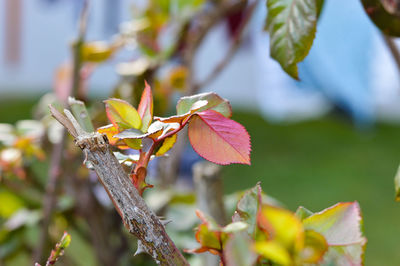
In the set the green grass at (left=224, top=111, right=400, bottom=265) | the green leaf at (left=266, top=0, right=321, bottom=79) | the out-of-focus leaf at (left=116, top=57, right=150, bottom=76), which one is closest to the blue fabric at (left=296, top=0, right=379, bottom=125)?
the green grass at (left=224, top=111, right=400, bottom=265)

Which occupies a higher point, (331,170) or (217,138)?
(217,138)

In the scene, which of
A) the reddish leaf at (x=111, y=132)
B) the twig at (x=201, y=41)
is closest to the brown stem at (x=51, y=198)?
the twig at (x=201, y=41)

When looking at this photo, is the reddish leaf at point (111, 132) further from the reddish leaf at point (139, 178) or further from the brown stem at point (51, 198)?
the brown stem at point (51, 198)

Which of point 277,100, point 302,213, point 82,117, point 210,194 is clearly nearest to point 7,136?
point 210,194

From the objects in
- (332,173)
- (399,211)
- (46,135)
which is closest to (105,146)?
(46,135)

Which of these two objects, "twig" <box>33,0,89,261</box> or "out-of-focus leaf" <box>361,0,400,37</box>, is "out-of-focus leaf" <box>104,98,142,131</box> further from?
"twig" <box>33,0,89,261</box>

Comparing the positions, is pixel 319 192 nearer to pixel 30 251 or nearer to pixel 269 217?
pixel 30 251

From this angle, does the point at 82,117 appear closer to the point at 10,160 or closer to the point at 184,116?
the point at 184,116
